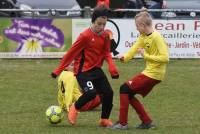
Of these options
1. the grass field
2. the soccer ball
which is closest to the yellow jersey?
the grass field

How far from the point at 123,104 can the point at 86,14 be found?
27.3 ft

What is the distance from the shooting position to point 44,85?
43.2 feet

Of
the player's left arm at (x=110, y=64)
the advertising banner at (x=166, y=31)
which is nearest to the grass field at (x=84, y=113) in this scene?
the advertising banner at (x=166, y=31)

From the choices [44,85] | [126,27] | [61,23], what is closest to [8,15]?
[61,23]

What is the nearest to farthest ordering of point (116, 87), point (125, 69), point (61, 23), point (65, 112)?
1. point (65, 112)
2. point (116, 87)
3. point (125, 69)
4. point (61, 23)

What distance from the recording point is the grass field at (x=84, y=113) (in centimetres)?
891

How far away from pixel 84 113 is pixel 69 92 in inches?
15.6

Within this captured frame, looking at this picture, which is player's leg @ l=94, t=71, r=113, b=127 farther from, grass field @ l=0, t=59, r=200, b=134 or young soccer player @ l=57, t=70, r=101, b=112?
young soccer player @ l=57, t=70, r=101, b=112

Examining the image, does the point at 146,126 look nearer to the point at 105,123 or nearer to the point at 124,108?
the point at 124,108

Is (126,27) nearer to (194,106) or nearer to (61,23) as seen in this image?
(61,23)

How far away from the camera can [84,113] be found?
10.2 meters

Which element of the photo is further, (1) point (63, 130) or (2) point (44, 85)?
(2) point (44, 85)

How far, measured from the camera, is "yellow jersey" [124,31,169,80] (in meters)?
8.63

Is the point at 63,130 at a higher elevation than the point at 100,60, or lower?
lower
